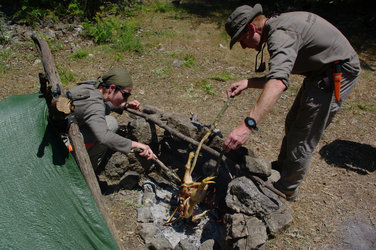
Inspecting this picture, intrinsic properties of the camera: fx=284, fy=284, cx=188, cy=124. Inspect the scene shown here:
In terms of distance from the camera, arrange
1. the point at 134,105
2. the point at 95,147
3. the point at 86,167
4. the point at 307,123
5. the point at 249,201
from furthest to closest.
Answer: the point at 134,105
the point at 95,147
the point at 307,123
the point at 249,201
the point at 86,167

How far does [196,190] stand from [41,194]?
5.56 feet

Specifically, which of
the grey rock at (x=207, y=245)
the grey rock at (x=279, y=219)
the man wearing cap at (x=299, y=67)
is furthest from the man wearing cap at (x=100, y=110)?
the grey rock at (x=279, y=219)

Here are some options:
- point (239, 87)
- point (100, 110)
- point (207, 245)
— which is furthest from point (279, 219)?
point (100, 110)

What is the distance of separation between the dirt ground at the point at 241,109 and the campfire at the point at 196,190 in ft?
0.86

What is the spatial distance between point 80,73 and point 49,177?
4820 millimetres

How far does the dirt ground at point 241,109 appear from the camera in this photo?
383 cm

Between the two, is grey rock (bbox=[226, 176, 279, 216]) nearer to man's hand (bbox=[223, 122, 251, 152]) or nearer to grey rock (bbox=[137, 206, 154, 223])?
man's hand (bbox=[223, 122, 251, 152])

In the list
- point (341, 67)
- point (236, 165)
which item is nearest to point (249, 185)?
point (236, 165)

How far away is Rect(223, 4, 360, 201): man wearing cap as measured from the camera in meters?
2.81

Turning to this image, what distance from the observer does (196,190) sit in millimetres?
3484

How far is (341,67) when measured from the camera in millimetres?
3377

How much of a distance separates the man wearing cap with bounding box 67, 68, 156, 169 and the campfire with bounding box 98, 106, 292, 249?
52 cm

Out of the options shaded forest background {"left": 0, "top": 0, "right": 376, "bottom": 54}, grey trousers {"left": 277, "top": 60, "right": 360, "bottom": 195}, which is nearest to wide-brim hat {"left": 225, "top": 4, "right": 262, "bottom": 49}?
grey trousers {"left": 277, "top": 60, "right": 360, "bottom": 195}

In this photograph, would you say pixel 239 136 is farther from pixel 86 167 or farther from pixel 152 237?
pixel 152 237
